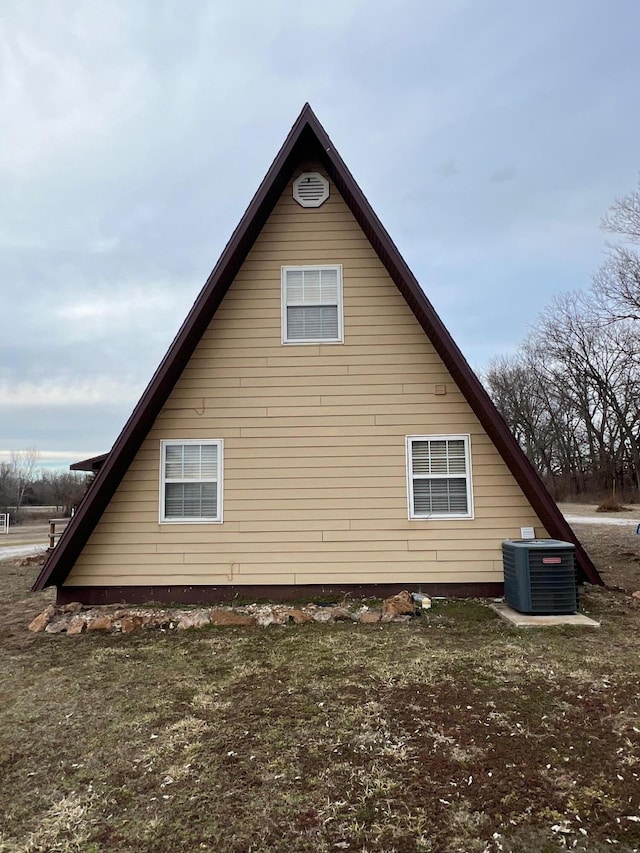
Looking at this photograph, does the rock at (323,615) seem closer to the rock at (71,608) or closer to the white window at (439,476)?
the white window at (439,476)

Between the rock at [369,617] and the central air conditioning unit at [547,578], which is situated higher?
the central air conditioning unit at [547,578]

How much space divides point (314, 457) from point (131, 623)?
2939mm

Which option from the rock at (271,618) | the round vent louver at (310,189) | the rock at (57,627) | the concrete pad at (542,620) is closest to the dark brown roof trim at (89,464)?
the rock at (57,627)

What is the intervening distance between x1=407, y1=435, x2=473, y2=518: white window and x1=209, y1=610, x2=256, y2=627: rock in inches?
95.2

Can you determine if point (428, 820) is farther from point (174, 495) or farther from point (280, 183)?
point (280, 183)

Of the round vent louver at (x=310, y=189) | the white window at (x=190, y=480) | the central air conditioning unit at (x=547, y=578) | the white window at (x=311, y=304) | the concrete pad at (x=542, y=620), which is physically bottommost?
the concrete pad at (x=542, y=620)

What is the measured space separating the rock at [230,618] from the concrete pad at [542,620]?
287cm

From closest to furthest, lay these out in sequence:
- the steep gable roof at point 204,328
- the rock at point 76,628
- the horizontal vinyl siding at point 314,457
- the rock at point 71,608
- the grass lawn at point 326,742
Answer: the grass lawn at point 326,742 → the rock at point 76,628 → the steep gable roof at point 204,328 → the rock at point 71,608 → the horizontal vinyl siding at point 314,457

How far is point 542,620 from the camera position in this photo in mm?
5766

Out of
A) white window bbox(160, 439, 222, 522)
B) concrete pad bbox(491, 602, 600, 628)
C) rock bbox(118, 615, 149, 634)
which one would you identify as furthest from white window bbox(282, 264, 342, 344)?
concrete pad bbox(491, 602, 600, 628)

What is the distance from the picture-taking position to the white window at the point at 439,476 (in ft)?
22.5

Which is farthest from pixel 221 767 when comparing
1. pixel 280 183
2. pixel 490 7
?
pixel 490 7

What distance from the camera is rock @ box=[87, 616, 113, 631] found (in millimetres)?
5961

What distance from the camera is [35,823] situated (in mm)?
2496
